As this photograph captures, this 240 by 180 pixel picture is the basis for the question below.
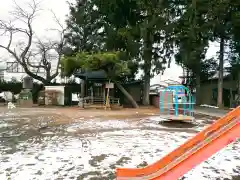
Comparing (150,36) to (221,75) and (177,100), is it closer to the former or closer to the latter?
(221,75)

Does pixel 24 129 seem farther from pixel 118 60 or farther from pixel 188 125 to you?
pixel 118 60

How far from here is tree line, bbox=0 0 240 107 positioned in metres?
16.2

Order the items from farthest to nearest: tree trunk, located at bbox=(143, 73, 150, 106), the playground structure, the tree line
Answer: tree trunk, located at bbox=(143, 73, 150, 106) → the tree line → the playground structure

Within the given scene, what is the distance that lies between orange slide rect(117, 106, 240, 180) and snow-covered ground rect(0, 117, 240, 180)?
2.61ft

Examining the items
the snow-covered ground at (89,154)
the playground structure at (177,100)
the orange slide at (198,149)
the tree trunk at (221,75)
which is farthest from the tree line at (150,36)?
the orange slide at (198,149)

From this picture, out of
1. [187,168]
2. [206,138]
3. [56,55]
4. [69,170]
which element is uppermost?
[56,55]

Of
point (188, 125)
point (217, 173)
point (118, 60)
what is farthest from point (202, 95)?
point (217, 173)

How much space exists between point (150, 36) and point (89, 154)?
15.0 m

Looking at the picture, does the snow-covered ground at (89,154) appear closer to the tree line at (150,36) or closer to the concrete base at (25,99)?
the tree line at (150,36)

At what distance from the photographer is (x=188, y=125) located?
870cm

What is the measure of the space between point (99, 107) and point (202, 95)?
1251 cm

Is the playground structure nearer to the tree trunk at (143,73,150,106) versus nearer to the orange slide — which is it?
the orange slide

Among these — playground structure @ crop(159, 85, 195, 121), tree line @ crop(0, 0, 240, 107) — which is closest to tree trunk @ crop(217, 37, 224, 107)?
tree line @ crop(0, 0, 240, 107)

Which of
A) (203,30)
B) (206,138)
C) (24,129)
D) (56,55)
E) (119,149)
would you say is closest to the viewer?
(206,138)
